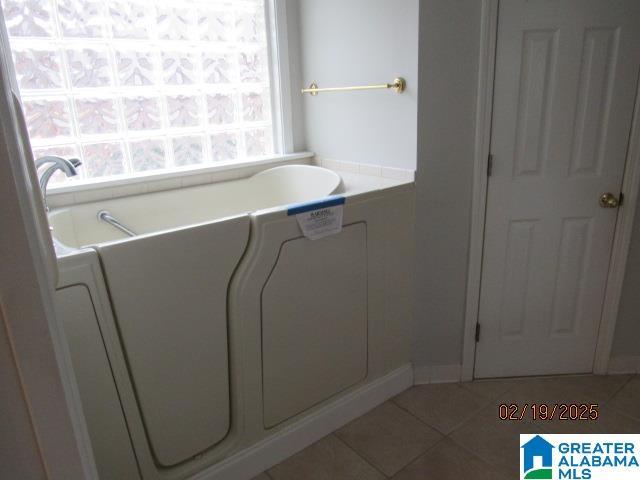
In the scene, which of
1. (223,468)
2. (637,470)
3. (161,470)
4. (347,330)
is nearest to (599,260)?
(637,470)

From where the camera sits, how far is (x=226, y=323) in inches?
59.7

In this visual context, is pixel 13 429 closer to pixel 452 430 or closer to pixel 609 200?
pixel 452 430

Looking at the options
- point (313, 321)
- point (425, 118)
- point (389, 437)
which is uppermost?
point (425, 118)

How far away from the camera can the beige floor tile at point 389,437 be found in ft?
5.77

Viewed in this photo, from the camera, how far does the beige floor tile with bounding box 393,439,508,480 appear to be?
5.46ft

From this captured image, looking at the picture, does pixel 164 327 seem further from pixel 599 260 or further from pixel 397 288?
pixel 599 260

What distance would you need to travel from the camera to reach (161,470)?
148cm

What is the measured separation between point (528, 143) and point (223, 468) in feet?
5.60

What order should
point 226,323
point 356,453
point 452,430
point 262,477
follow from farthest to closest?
1. point 452,430
2. point 356,453
3. point 262,477
4. point 226,323

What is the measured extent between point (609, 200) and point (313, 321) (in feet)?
4.35

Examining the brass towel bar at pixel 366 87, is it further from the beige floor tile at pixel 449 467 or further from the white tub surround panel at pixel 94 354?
the beige floor tile at pixel 449 467

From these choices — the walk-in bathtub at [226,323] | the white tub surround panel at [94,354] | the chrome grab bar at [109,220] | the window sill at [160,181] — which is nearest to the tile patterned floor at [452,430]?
the walk-in bathtub at [226,323]

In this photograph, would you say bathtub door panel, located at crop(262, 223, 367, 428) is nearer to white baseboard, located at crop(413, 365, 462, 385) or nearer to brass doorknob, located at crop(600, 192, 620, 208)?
white baseboard, located at crop(413, 365, 462, 385)

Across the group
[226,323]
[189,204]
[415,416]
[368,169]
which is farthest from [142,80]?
[415,416]
